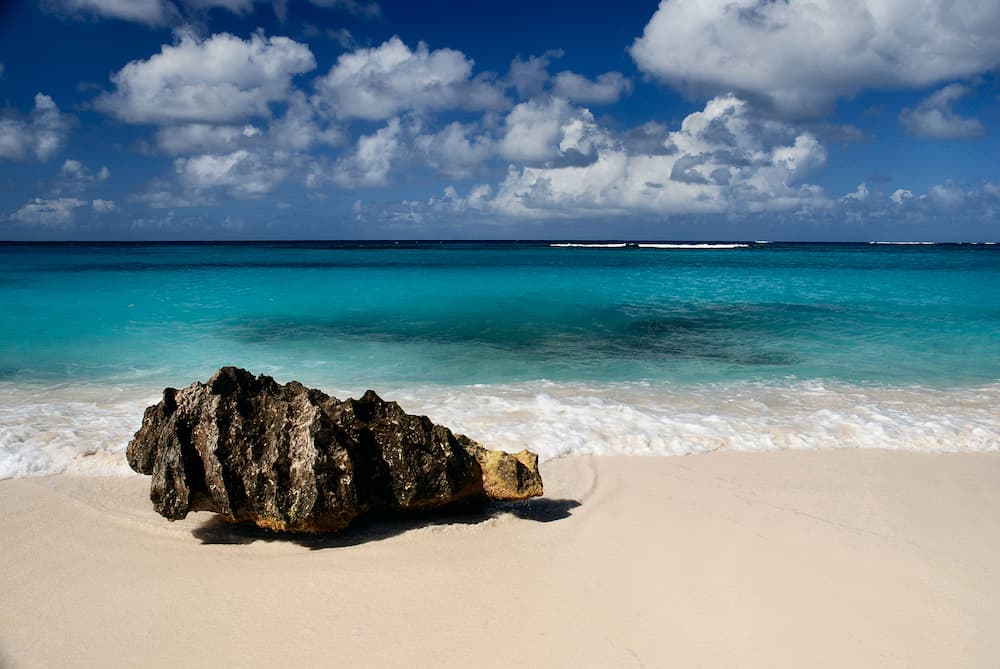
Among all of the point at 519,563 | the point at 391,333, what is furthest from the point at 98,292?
the point at 519,563

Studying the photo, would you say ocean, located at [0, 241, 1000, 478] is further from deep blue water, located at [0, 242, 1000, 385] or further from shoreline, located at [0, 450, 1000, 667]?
shoreline, located at [0, 450, 1000, 667]

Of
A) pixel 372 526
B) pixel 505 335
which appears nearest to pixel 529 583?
pixel 372 526

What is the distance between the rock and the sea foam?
1.95 m

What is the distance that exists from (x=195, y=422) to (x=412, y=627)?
1923 mm

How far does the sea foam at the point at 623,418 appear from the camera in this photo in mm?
6355

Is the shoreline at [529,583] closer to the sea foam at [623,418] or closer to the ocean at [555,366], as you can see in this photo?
the sea foam at [623,418]

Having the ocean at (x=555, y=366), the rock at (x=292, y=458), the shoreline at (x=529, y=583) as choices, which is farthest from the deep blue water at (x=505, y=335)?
the rock at (x=292, y=458)

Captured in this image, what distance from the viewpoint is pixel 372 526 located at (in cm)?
432

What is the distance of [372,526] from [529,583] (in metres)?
1.23

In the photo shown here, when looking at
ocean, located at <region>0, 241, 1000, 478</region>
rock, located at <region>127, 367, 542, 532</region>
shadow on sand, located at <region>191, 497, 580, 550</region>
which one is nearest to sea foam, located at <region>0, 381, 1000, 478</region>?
ocean, located at <region>0, 241, 1000, 478</region>

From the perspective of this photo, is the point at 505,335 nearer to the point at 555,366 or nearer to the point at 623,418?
the point at 555,366

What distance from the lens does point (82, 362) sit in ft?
37.9

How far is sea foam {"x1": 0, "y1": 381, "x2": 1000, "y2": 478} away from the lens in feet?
20.9

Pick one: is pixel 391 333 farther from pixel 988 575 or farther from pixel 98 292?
pixel 98 292
